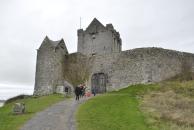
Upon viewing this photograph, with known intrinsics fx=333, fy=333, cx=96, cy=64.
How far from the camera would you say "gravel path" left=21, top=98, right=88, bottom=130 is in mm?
20442

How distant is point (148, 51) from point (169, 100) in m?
14.0

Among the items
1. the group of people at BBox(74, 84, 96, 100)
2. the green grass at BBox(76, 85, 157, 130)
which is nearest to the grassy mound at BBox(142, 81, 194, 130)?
the green grass at BBox(76, 85, 157, 130)

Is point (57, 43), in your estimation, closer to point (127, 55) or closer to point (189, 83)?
point (127, 55)

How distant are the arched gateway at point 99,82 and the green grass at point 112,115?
12.6 m

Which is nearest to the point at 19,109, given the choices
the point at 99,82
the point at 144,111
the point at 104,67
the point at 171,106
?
the point at 144,111

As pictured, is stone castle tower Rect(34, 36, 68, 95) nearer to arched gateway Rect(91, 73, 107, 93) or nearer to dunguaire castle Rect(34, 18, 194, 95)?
dunguaire castle Rect(34, 18, 194, 95)

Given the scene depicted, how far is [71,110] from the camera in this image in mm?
27109

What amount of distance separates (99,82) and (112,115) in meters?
22.1

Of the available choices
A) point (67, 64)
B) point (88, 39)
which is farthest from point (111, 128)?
point (88, 39)

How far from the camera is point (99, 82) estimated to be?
46.9 m

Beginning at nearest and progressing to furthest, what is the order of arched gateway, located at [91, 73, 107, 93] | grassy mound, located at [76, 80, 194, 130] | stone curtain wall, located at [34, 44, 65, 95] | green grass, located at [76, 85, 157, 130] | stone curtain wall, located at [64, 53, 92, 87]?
green grass, located at [76, 85, 157, 130] < grassy mound, located at [76, 80, 194, 130] < arched gateway, located at [91, 73, 107, 93] < stone curtain wall, located at [64, 53, 92, 87] < stone curtain wall, located at [34, 44, 65, 95]

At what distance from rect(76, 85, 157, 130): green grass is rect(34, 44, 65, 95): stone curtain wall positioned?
17.1m

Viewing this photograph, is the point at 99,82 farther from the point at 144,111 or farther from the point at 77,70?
the point at 144,111

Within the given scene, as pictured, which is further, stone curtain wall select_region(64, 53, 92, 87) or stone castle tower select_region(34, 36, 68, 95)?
stone castle tower select_region(34, 36, 68, 95)
